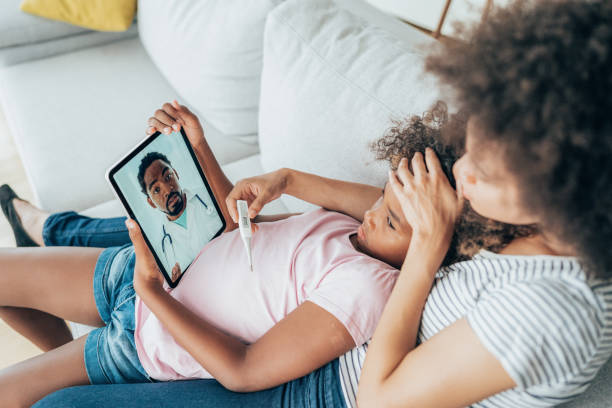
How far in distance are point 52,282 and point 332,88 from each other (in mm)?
815

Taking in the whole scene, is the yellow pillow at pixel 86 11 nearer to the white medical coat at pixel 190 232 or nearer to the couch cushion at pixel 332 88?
the couch cushion at pixel 332 88

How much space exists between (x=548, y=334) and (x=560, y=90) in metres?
0.30

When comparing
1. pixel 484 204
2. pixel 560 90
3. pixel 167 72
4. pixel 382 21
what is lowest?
pixel 484 204

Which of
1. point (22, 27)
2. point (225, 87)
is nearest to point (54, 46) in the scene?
point (22, 27)

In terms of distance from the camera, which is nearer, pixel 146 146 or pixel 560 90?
pixel 560 90

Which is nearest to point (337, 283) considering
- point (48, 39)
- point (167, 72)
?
point (167, 72)

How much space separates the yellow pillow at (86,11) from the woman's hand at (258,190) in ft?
3.77

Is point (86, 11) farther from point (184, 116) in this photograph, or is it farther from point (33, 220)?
point (184, 116)

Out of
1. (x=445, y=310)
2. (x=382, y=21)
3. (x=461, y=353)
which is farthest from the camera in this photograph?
(x=382, y=21)

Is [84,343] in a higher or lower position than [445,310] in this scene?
lower

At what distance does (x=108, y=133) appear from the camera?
1.50 m

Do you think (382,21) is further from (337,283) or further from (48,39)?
(48,39)

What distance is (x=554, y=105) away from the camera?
0.47 m

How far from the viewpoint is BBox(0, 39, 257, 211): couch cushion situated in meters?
1.39
